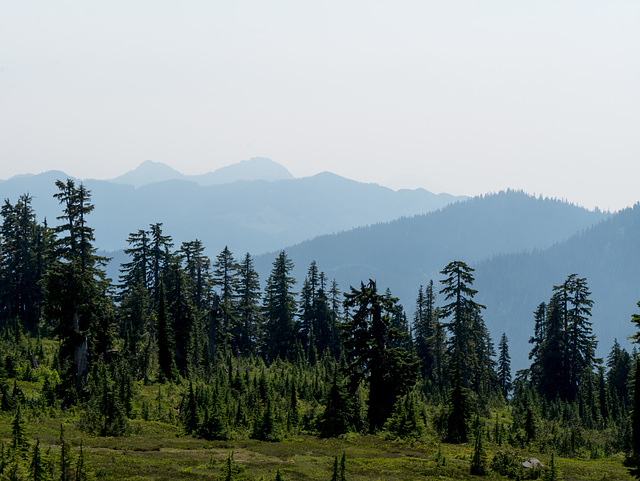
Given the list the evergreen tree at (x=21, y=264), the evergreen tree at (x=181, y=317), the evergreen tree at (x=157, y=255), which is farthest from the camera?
the evergreen tree at (x=157, y=255)

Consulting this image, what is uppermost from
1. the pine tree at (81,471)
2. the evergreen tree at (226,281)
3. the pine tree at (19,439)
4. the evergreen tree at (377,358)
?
the evergreen tree at (226,281)

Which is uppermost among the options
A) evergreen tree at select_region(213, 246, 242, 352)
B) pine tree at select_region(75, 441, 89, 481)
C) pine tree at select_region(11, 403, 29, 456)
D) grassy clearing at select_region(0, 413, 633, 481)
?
evergreen tree at select_region(213, 246, 242, 352)

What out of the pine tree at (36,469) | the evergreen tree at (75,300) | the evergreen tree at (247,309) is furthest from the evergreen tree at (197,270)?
the pine tree at (36,469)

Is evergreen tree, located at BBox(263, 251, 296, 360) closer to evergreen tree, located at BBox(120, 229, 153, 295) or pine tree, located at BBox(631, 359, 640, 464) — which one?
evergreen tree, located at BBox(120, 229, 153, 295)

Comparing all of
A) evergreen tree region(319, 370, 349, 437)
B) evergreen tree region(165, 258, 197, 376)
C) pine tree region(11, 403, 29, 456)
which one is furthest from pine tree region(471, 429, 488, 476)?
evergreen tree region(165, 258, 197, 376)

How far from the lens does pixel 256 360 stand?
61.5 meters

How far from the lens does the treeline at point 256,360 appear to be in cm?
3006

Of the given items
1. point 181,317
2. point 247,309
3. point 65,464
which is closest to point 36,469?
point 65,464

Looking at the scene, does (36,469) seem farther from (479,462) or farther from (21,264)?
(21,264)

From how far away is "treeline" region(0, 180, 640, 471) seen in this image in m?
30.1

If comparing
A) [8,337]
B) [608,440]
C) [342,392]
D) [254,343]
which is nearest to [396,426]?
[342,392]

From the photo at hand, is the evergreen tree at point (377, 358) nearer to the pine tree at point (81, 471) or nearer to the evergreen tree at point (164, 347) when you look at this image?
the evergreen tree at point (164, 347)

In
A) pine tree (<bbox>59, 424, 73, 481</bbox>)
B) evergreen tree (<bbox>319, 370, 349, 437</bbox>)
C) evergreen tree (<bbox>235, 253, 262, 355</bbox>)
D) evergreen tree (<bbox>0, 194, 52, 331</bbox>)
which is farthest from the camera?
evergreen tree (<bbox>235, 253, 262, 355</bbox>)

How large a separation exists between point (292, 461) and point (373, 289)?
1329 centimetres
